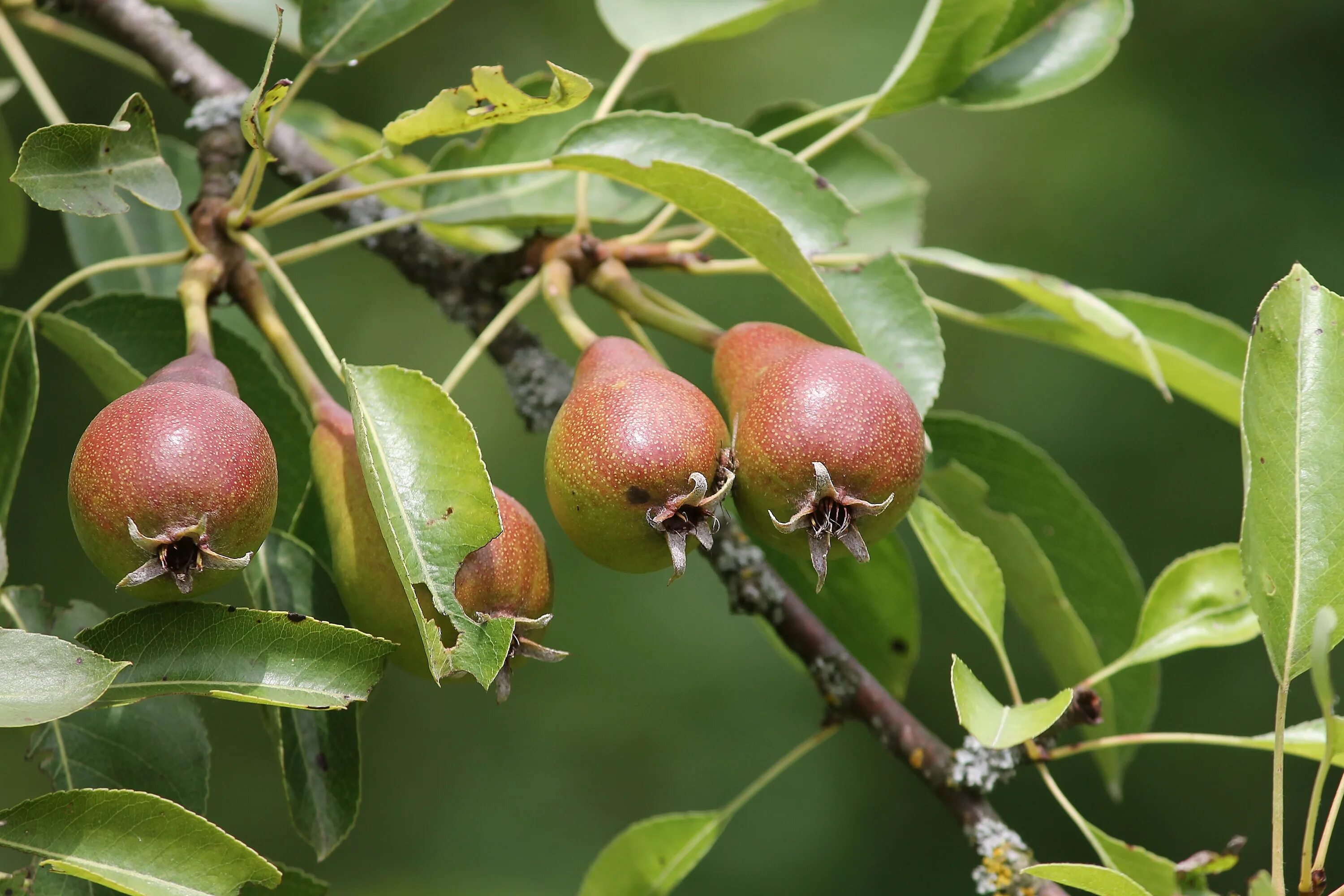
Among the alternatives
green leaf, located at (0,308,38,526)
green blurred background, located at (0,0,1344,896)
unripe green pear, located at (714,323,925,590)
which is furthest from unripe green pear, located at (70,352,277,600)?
green blurred background, located at (0,0,1344,896)

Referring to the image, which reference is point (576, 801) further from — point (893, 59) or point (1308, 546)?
point (1308, 546)

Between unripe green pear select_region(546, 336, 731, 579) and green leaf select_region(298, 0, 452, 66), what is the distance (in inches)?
21.6

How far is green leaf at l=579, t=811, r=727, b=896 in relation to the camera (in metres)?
1.45

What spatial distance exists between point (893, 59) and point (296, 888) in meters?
2.89

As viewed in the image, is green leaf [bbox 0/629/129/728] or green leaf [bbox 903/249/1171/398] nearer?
green leaf [bbox 0/629/129/728]

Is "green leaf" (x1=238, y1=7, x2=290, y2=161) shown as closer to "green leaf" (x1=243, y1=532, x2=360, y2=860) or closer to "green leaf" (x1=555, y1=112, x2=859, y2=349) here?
"green leaf" (x1=555, y1=112, x2=859, y2=349)

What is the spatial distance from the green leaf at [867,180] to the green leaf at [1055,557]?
1.22ft

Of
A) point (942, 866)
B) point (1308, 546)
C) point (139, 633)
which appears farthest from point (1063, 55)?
point (942, 866)

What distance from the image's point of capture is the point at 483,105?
1045mm

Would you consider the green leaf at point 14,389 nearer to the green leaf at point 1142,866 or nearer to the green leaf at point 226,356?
the green leaf at point 226,356

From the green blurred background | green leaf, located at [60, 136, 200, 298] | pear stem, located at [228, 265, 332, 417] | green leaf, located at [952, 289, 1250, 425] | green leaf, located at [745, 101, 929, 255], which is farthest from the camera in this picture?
the green blurred background

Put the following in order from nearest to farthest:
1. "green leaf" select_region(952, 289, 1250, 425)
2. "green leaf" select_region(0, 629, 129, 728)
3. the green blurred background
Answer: "green leaf" select_region(0, 629, 129, 728)
"green leaf" select_region(952, 289, 1250, 425)
the green blurred background

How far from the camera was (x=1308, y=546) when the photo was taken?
989 millimetres

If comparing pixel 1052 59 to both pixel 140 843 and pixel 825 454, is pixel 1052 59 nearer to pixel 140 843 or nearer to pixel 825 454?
pixel 825 454
